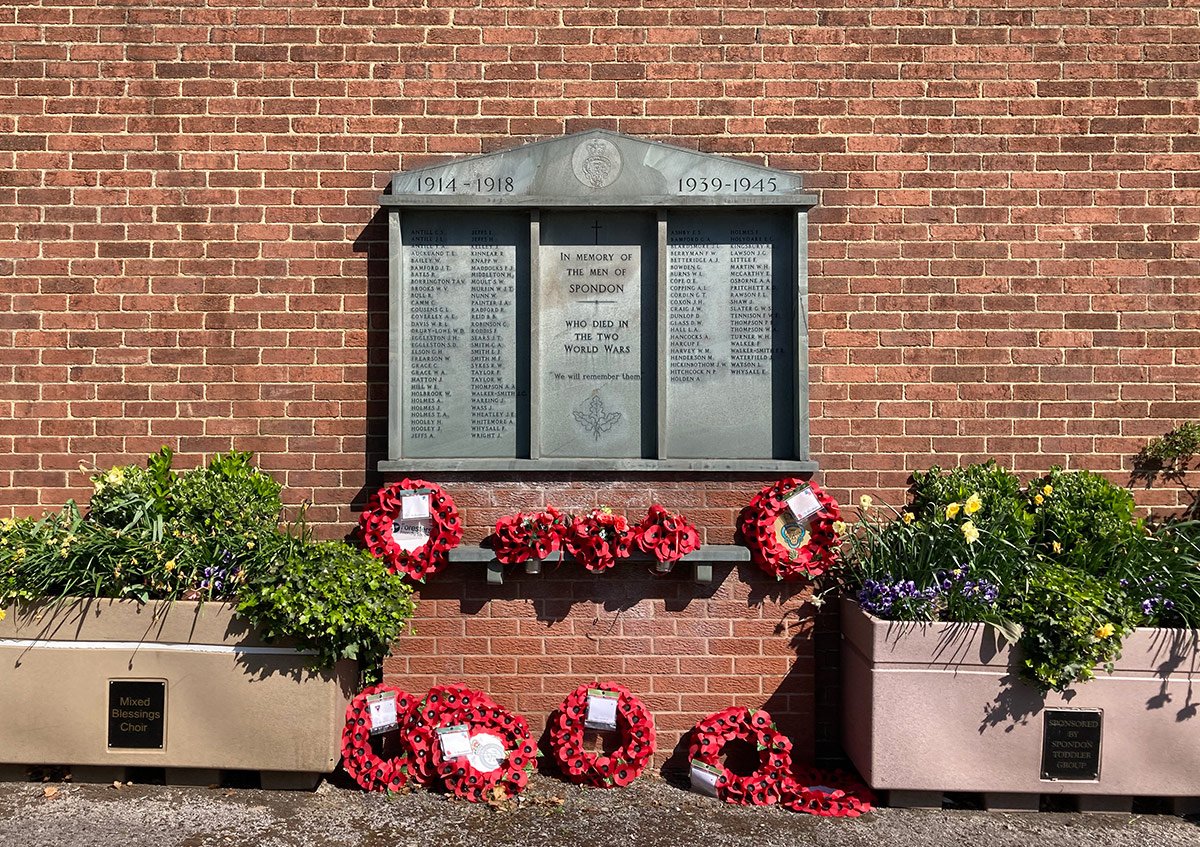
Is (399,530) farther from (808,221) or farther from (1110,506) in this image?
(1110,506)

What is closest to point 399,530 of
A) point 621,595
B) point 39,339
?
point 621,595

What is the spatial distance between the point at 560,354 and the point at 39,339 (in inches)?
118

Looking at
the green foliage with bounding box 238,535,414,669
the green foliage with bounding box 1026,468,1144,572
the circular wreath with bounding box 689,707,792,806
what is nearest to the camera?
the green foliage with bounding box 238,535,414,669

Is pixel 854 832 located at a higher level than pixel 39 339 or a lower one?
lower

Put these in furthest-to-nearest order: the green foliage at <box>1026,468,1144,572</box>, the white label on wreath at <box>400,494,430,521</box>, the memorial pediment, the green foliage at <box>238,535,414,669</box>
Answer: the memorial pediment < the white label on wreath at <box>400,494,430,521</box> < the green foliage at <box>1026,468,1144,572</box> < the green foliage at <box>238,535,414,669</box>

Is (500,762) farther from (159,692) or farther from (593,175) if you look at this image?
(593,175)

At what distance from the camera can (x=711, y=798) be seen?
3887 millimetres

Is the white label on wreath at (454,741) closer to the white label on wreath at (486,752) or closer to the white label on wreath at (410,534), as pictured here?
the white label on wreath at (486,752)

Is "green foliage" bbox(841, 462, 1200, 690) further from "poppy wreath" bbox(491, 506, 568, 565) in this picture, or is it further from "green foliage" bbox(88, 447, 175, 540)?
"green foliage" bbox(88, 447, 175, 540)

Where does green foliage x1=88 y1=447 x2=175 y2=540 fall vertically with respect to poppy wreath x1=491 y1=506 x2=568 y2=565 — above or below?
above

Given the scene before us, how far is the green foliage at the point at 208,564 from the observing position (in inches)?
143

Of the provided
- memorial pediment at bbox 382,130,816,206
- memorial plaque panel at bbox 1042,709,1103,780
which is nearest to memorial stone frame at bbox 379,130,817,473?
memorial pediment at bbox 382,130,816,206

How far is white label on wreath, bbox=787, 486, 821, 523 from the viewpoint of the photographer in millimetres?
4156

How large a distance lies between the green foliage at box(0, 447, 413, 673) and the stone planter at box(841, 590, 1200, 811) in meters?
2.46
